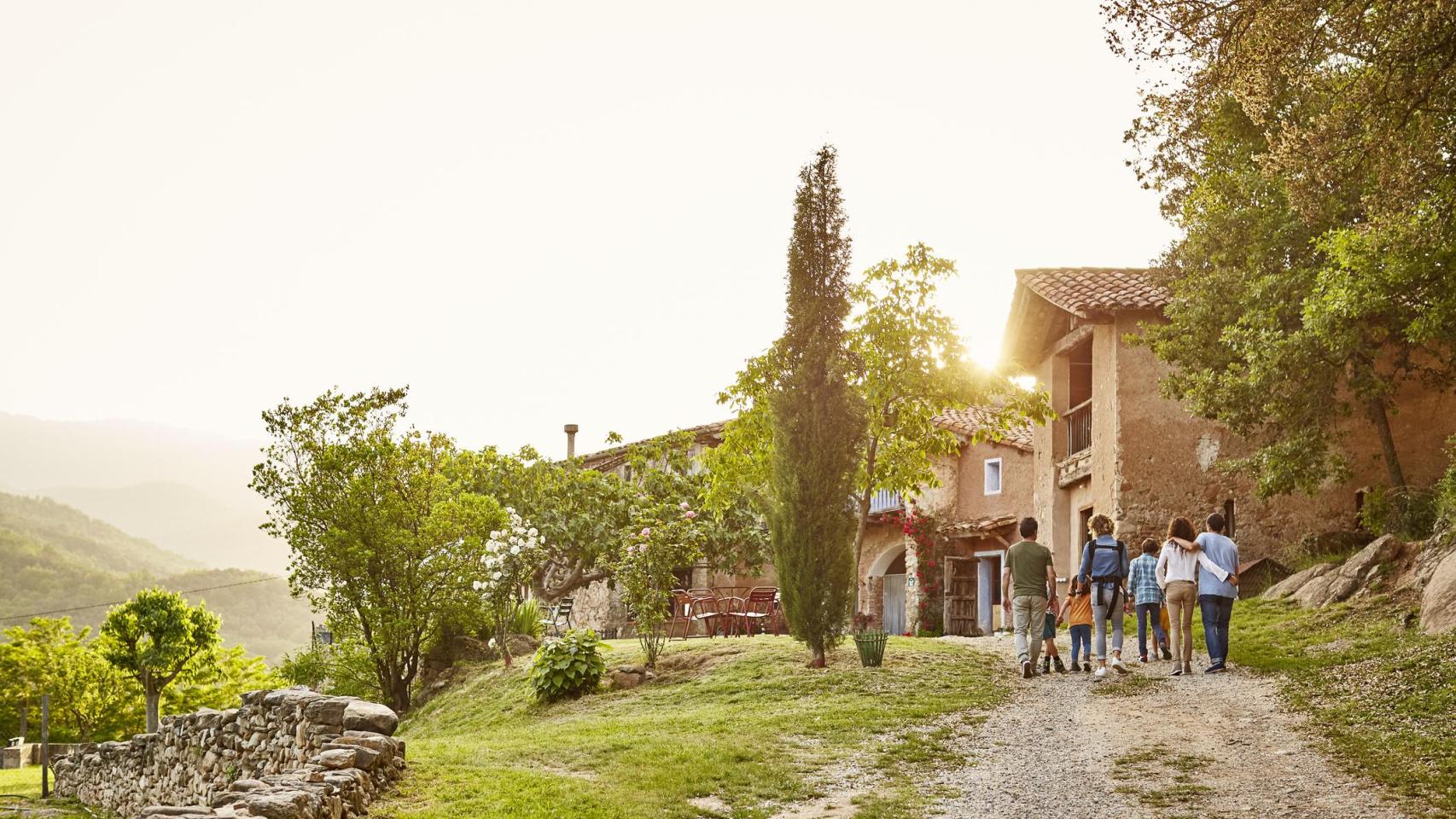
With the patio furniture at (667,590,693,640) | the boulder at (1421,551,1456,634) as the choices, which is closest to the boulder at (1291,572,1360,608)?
the boulder at (1421,551,1456,634)

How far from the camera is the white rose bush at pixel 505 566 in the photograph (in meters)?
19.0

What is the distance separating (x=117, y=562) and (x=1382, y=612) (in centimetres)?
13612

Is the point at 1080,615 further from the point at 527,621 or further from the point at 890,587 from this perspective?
the point at 890,587

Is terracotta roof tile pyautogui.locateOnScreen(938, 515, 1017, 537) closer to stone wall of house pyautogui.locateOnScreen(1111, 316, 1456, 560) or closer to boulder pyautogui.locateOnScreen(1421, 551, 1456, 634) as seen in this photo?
stone wall of house pyautogui.locateOnScreen(1111, 316, 1456, 560)

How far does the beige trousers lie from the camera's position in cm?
1272

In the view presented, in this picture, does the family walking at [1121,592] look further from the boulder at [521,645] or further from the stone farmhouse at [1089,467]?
the boulder at [521,645]

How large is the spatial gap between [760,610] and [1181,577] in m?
11.9

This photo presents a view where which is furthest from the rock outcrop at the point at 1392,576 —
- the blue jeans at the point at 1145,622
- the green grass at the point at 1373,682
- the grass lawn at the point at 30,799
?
the grass lawn at the point at 30,799

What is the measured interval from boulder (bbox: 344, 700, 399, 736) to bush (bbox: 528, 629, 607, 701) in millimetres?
5287

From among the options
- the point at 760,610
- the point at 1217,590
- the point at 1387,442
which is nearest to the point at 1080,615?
the point at 1217,590

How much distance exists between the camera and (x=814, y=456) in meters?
15.5

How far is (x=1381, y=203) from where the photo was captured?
1142 centimetres

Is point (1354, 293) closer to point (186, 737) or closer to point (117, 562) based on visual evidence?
point (186, 737)

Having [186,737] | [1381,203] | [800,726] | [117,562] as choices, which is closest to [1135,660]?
[800,726]
